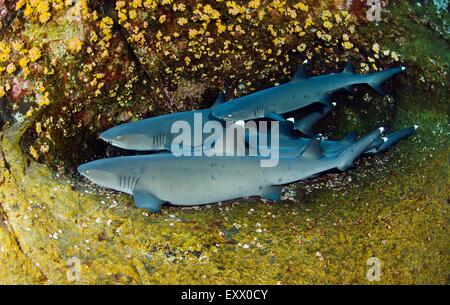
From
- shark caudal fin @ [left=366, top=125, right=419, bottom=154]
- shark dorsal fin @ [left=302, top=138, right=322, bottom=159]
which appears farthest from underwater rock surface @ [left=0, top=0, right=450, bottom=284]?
shark dorsal fin @ [left=302, top=138, right=322, bottom=159]

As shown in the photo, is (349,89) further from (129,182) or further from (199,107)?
(129,182)

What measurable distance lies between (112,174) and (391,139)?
1908 millimetres

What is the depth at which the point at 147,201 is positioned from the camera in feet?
9.48

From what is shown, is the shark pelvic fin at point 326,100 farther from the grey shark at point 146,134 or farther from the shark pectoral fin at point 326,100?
the grey shark at point 146,134

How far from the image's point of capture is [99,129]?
3641 mm

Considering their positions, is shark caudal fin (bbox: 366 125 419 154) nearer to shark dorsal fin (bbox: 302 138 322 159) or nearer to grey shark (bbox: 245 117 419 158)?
grey shark (bbox: 245 117 419 158)

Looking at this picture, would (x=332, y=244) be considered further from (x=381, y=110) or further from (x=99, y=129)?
(x=99, y=129)

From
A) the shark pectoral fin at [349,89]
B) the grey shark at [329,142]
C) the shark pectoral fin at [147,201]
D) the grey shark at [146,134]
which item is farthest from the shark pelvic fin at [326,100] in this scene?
the shark pectoral fin at [147,201]

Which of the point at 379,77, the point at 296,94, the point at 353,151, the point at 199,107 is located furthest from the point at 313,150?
the point at 199,107

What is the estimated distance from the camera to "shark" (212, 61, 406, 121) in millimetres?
3354

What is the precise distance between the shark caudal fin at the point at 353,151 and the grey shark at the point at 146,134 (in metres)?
0.99

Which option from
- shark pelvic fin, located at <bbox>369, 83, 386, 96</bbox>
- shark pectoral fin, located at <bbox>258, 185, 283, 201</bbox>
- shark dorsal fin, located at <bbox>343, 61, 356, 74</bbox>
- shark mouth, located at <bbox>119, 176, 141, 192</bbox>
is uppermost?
shark dorsal fin, located at <bbox>343, 61, 356, 74</bbox>
